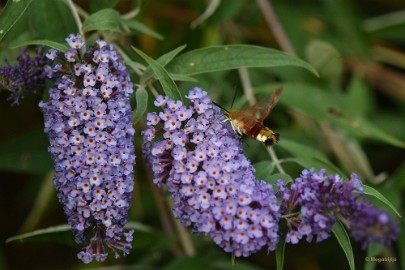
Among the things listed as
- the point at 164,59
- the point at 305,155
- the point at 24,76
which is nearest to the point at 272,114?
the point at 305,155

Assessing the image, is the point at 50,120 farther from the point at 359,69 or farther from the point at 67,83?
the point at 359,69

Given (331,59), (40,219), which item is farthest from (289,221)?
(40,219)

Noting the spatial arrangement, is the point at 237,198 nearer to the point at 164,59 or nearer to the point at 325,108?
the point at 164,59

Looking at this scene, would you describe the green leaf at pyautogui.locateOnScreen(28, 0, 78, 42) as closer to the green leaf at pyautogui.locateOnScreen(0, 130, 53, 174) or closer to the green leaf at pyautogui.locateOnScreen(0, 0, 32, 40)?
the green leaf at pyautogui.locateOnScreen(0, 0, 32, 40)

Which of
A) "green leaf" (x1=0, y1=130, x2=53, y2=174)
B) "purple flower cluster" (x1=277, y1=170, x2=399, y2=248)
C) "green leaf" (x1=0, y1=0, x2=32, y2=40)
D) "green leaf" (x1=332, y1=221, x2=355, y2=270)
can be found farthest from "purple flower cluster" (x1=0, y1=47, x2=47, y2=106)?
"green leaf" (x1=332, y1=221, x2=355, y2=270)

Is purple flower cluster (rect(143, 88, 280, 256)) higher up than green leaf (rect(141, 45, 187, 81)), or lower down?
lower down
